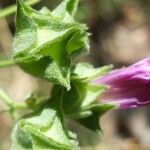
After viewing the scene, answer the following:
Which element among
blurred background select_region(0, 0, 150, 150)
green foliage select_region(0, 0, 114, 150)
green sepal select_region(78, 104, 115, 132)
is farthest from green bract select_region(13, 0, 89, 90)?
blurred background select_region(0, 0, 150, 150)

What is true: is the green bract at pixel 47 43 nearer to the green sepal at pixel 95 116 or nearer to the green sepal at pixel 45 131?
the green sepal at pixel 45 131

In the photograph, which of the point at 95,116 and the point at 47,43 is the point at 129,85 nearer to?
the point at 95,116

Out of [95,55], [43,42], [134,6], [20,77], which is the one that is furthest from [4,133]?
[43,42]

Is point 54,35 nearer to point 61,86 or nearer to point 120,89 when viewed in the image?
point 61,86

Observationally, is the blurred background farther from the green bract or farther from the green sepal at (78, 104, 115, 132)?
the green bract

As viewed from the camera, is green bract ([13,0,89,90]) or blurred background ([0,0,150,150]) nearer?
green bract ([13,0,89,90])

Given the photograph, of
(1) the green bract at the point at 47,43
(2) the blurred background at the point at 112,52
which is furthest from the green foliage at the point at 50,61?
(2) the blurred background at the point at 112,52
